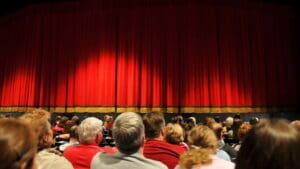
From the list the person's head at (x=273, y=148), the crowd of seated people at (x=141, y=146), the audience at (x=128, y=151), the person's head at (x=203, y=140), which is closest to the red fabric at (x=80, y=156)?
the crowd of seated people at (x=141, y=146)

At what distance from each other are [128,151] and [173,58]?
10054 millimetres

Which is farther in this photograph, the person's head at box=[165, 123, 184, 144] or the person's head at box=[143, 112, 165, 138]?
the person's head at box=[165, 123, 184, 144]

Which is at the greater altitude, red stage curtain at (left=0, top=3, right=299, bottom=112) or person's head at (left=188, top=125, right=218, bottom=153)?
red stage curtain at (left=0, top=3, right=299, bottom=112)

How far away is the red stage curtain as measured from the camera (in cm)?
1250

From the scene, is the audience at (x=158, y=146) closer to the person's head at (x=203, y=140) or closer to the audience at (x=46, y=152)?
the person's head at (x=203, y=140)

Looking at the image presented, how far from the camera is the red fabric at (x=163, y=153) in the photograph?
377 centimetres

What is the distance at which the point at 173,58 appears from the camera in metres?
12.7

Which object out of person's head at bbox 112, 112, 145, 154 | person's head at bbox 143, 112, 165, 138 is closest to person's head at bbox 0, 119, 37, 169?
person's head at bbox 112, 112, 145, 154

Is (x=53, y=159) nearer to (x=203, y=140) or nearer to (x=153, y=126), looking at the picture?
(x=203, y=140)

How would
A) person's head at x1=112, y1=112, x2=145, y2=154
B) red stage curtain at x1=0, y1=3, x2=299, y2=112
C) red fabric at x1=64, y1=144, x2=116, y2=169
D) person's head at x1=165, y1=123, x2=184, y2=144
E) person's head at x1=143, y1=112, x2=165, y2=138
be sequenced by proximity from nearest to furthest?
person's head at x1=112, y1=112, x2=145, y2=154 < red fabric at x1=64, y1=144, x2=116, y2=169 < person's head at x1=143, y1=112, x2=165, y2=138 < person's head at x1=165, y1=123, x2=184, y2=144 < red stage curtain at x1=0, y1=3, x2=299, y2=112

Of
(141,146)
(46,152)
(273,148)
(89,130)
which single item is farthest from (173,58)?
(273,148)

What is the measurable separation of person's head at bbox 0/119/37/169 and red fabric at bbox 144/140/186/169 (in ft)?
7.94

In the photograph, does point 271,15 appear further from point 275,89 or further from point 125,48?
point 125,48

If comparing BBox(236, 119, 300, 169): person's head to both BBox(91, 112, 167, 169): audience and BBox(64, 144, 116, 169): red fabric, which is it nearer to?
BBox(91, 112, 167, 169): audience
